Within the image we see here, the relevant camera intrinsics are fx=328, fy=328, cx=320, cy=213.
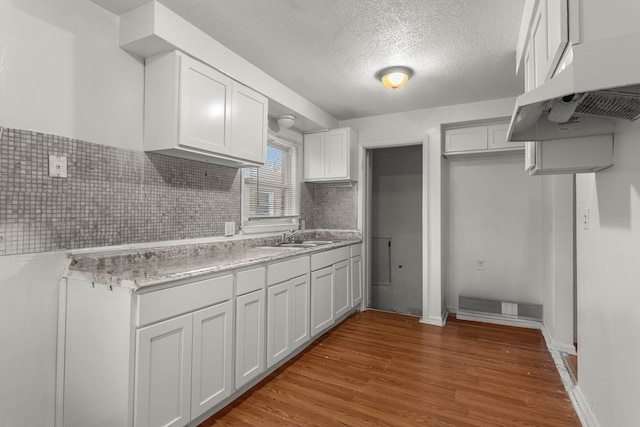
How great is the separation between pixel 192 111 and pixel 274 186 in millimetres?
1565

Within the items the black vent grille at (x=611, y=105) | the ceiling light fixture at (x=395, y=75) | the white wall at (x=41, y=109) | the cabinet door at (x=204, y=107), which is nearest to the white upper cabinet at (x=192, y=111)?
the cabinet door at (x=204, y=107)

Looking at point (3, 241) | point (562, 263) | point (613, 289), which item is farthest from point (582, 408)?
point (3, 241)

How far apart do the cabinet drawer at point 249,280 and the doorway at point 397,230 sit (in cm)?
268

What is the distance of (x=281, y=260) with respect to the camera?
2.54 meters

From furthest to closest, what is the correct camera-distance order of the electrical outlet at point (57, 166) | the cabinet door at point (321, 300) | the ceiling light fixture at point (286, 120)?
the ceiling light fixture at point (286, 120) → the cabinet door at point (321, 300) → the electrical outlet at point (57, 166)

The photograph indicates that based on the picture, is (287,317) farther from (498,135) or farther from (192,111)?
(498,135)

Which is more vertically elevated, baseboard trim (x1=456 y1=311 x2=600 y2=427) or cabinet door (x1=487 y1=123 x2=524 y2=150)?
cabinet door (x1=487 y1=123 x2=524 y2=150)

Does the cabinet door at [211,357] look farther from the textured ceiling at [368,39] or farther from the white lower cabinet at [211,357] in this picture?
the textured ceiling at [368,39]

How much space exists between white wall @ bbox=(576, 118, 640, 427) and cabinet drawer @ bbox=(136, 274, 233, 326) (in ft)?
6.38

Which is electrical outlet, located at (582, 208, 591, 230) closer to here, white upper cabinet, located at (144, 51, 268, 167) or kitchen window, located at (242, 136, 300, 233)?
white upper cabinet, located at (144, 51, 268, 167)

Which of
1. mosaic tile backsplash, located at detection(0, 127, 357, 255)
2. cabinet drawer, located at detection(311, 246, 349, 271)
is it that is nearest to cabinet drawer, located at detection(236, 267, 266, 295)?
mosaic tile backsplash, located at detection(0, 127, 357, 255)

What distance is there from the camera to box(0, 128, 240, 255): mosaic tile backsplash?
1605 millimetres

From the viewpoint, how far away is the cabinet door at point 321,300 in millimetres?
2994

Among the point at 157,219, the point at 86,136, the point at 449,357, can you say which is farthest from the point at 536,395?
the point at 86,136
